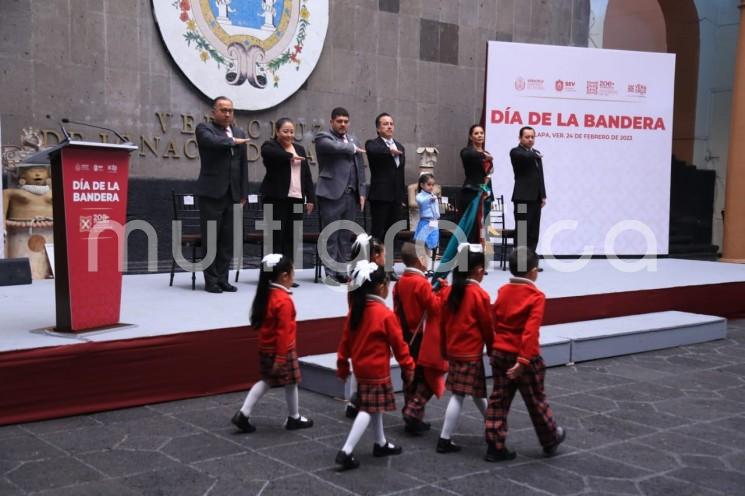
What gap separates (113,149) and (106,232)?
53cm

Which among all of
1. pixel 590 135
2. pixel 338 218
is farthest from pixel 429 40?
pixel 338 218

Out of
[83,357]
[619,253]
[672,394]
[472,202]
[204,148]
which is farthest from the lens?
[619,253]

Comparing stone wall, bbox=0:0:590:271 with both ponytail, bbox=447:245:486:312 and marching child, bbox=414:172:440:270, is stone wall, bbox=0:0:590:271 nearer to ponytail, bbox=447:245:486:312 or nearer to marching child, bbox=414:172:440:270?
marching child, bbox=414:172:440:270

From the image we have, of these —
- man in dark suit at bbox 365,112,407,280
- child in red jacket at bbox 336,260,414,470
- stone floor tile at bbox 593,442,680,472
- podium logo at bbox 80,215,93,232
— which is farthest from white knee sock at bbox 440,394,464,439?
man in dark suit at bbox 365,112,407,280

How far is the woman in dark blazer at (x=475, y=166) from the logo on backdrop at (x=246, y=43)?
106 inches

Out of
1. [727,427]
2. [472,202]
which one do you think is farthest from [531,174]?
[727,427]

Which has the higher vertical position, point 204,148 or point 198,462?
point 204,148

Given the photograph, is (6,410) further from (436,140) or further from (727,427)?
(436,140)

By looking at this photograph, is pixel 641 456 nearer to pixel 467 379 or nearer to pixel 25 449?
pixel 467 379

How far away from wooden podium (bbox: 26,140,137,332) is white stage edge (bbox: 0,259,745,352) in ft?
0.61

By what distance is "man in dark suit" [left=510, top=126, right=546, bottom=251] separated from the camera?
902 centimetres

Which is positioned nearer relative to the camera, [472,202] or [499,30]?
[472,202]

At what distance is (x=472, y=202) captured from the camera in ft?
28.8

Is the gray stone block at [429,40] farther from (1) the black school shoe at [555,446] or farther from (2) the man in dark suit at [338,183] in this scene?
(1) the black school shoe at [555,446]
